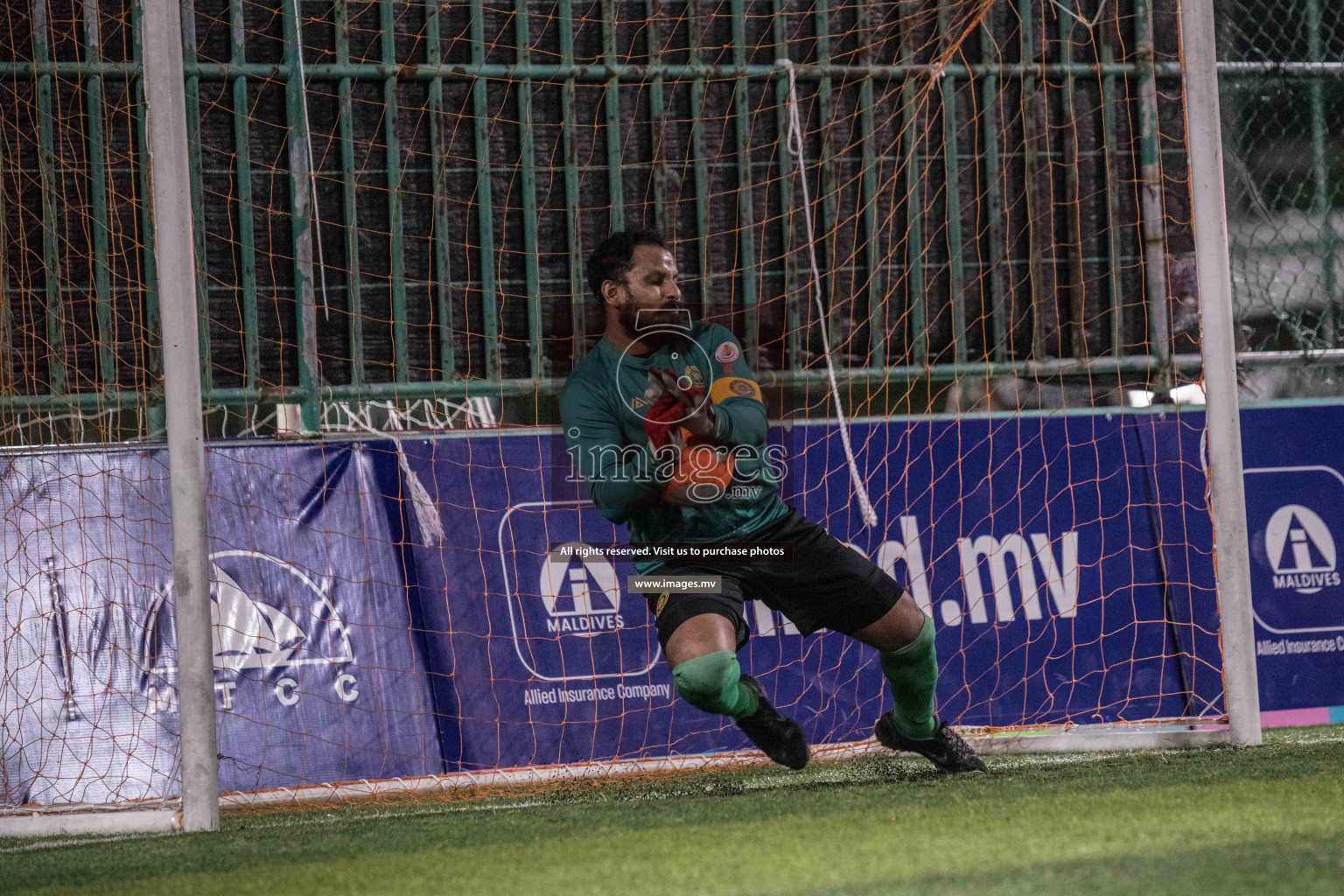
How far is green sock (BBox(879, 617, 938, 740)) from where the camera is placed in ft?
13.2

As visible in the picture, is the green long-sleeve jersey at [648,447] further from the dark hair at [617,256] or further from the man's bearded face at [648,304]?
the dark hair at [617,256]

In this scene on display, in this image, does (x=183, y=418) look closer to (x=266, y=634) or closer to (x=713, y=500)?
(x=266, y=634)

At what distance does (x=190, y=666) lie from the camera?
3727 millimetres

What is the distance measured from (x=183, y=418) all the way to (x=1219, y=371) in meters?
3.23

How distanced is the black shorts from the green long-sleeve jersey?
83mm

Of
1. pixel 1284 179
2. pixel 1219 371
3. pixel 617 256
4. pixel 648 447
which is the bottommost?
pixel 648 447

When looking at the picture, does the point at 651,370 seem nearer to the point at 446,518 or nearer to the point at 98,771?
the point at 446,518

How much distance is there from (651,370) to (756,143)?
2982mm

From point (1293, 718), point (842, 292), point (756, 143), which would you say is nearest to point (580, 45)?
point (756, 143)

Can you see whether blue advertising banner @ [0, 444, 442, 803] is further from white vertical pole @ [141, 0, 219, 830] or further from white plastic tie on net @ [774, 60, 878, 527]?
white plastic tie on net @ [774, 60, 878, 527]

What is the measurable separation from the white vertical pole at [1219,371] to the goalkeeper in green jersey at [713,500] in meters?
1.05

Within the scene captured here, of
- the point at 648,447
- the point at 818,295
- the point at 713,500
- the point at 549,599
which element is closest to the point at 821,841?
the point at 713,500

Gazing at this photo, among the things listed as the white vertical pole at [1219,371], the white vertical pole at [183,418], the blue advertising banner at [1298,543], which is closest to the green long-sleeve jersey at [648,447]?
the white vertical pole at [183,418]

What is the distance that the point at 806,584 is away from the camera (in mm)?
3963
